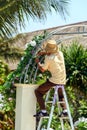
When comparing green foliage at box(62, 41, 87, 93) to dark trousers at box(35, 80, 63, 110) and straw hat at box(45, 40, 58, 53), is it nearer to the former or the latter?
dark trousers at box(35, 80, 63, 110)

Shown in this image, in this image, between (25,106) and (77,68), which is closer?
(25,106)

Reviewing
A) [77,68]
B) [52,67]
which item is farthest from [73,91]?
[52,67]

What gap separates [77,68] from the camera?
40.6 feet

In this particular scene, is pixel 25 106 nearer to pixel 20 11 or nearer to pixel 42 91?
pixel 42 91

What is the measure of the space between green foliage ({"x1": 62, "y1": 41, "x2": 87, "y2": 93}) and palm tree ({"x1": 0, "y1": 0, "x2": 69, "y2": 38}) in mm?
1264

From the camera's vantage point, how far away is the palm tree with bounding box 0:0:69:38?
12828mm

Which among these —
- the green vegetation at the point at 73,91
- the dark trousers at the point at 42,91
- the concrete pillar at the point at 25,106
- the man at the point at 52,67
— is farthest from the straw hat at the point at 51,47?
the green vegetation at the point at 73,91

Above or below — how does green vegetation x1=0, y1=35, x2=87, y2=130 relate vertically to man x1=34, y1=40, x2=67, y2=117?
below

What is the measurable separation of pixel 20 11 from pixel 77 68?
2321 mm

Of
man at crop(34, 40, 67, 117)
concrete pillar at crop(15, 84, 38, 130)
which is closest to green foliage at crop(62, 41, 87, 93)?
concrete pillar at crop(15, 84, 38, 130)

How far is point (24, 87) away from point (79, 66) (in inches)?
165

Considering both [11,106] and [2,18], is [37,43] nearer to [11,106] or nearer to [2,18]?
[11,106]

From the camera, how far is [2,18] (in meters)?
12.8

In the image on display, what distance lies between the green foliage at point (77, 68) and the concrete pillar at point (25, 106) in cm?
394
